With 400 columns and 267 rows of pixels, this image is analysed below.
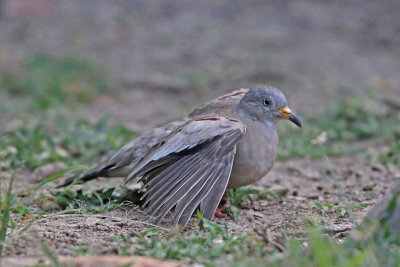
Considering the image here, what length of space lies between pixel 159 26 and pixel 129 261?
34.8 feet

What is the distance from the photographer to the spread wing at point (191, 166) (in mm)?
5082

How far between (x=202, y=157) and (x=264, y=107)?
37.2 inches

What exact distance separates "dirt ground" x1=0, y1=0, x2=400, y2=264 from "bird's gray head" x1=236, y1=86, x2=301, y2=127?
73 cm

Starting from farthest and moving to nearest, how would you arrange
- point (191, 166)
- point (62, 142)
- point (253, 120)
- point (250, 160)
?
point (62, 142), point (253, 120), point (250, 160), point (191, 166)

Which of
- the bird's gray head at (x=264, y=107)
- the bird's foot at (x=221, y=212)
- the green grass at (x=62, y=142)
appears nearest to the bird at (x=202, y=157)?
the bird's gray head at (x=264, y=107)

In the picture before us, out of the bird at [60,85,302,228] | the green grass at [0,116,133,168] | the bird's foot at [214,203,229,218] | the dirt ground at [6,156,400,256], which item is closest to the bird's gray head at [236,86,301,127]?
the bird at [60,85,302,228]

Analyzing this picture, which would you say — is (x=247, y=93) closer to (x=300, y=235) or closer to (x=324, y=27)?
(x=300, y=235)

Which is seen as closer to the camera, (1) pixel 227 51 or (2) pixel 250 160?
(2) pixel 250 160

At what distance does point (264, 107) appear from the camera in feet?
19.7

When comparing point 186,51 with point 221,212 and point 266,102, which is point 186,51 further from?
point 221,212

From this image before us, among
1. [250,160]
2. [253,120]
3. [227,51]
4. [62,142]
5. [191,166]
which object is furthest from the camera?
[227,51]

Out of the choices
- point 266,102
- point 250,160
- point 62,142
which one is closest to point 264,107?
point 266,102

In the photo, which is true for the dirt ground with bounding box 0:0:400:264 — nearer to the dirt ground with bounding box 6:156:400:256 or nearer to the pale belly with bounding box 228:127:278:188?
the dirt ground with bounding box 6:156:400:256

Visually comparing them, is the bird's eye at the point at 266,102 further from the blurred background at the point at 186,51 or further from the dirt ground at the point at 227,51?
the blurred background at the point at 186,51
